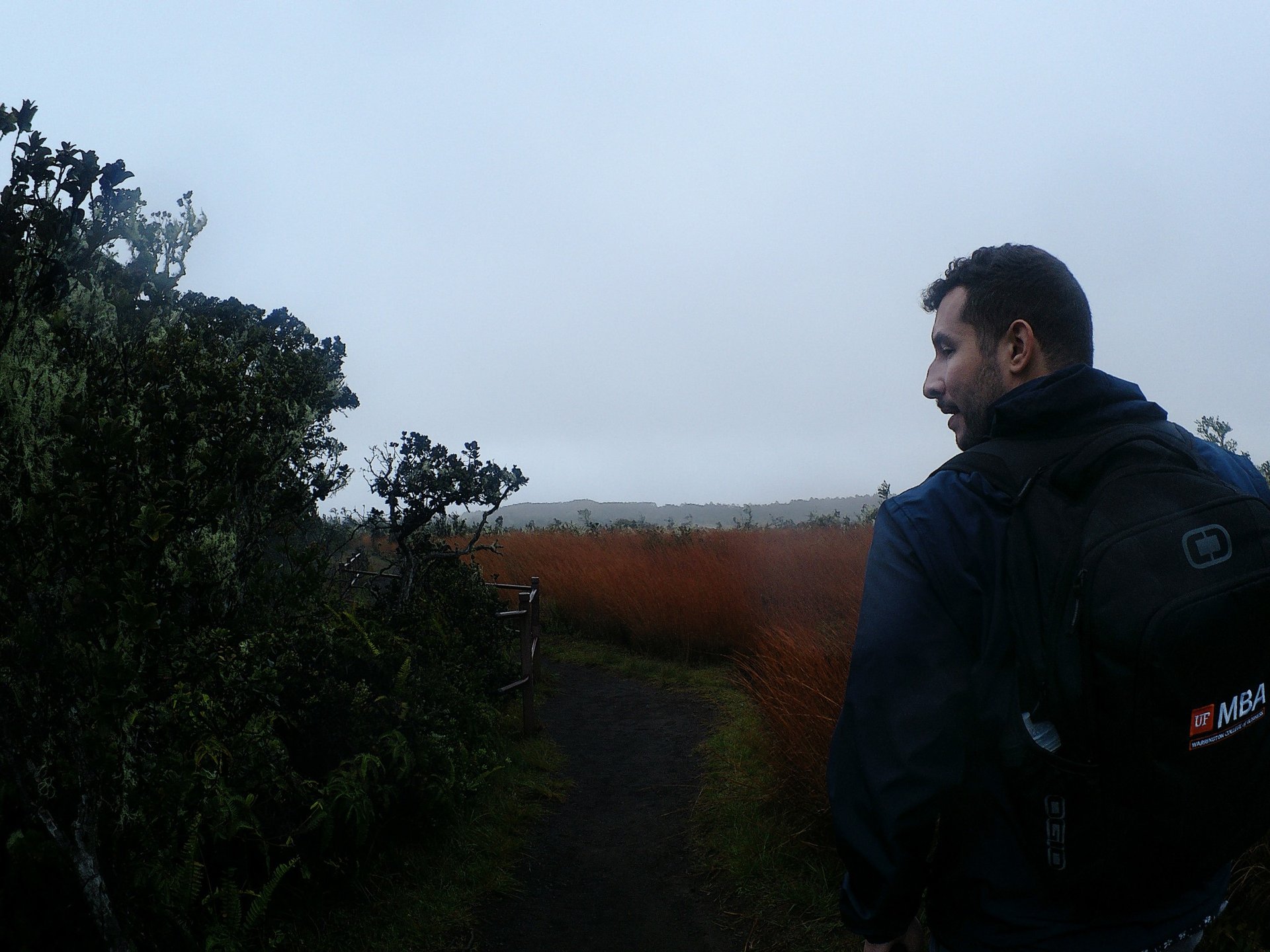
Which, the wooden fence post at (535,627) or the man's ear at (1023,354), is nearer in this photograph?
the man's ear at (1023,354)

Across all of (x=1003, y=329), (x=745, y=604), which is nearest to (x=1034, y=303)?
(x=1003, y=329)

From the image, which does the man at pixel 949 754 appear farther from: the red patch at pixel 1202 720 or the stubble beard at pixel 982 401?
→ the red patch at pixel 1202 720

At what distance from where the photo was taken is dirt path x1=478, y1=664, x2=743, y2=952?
3268 millimetres

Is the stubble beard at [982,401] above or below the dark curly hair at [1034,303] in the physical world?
below

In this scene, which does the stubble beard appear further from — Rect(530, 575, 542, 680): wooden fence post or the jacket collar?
Rect(530, 575, 542, 680): wooden fence post

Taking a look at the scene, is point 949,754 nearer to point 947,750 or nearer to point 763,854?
point 947,750

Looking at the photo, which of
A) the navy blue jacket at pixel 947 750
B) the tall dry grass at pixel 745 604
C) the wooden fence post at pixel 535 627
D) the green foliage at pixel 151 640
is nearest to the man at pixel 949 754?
the navy blue jacket at pixel 947 750

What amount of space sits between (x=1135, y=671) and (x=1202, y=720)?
0.14m

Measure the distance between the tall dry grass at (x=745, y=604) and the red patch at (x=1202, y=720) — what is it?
2212mm

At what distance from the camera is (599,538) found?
49.5ft

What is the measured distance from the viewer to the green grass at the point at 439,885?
3.02 m

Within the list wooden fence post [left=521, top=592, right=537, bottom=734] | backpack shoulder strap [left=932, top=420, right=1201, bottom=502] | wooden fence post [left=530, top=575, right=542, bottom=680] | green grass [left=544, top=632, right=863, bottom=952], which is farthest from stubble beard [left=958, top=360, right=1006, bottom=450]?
wooden fence post [left=530, top=575, right=542, bottom=680]

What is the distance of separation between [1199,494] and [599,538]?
14.1 meters

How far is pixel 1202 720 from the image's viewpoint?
3.39 ft
